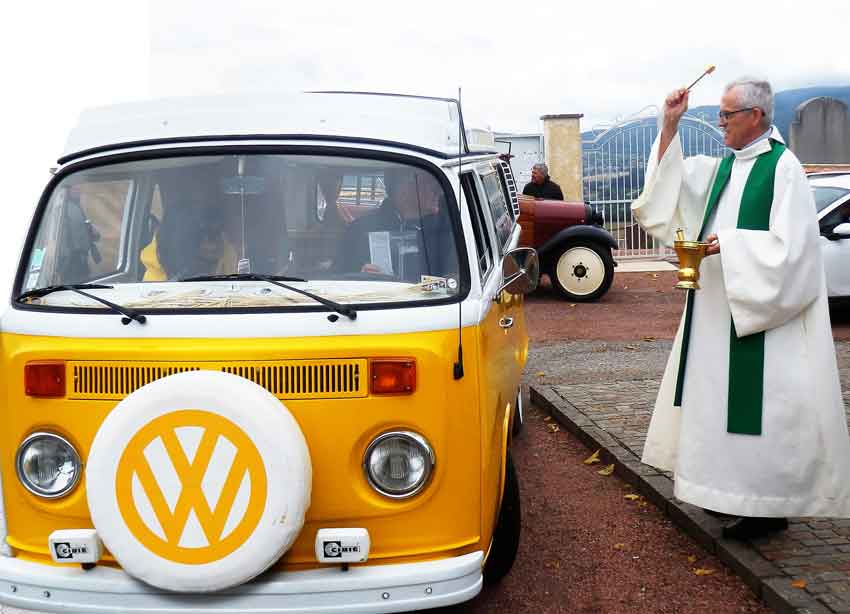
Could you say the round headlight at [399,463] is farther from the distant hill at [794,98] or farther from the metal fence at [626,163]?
the distant hill at [794,98]

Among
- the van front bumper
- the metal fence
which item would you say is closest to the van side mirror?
the van front bumper

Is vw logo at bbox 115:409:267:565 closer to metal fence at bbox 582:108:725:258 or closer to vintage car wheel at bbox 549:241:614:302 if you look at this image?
vintage car wheel at bbox 549:241:614:302

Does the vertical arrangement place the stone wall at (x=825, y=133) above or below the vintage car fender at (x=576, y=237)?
above

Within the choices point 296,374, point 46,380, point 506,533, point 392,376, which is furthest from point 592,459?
point 46,380

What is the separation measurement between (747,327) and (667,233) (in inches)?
25.6

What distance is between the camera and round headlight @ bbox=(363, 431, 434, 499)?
3.80 meters

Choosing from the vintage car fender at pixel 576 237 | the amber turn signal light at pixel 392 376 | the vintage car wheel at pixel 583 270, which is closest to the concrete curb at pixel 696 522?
the amber turn signal light at pixel 392 376

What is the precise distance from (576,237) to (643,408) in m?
7.64

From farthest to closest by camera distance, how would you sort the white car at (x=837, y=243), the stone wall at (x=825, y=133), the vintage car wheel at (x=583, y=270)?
1. the stone wall at (x=825, y=133)
2. the vintage car wheel at (x=583, y=270)
3. the white car at (x=837, y=243)

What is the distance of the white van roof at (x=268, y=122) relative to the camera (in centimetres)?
431

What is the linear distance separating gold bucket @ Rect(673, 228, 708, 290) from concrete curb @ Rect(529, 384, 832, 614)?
4.02ft

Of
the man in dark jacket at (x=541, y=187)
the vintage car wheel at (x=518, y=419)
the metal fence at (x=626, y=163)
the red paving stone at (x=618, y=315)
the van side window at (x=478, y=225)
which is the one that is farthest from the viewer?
the metal fence at (x=626, y=163)

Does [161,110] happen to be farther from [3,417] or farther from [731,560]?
[731,560]

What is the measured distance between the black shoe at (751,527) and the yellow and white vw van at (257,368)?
3.40 feet
